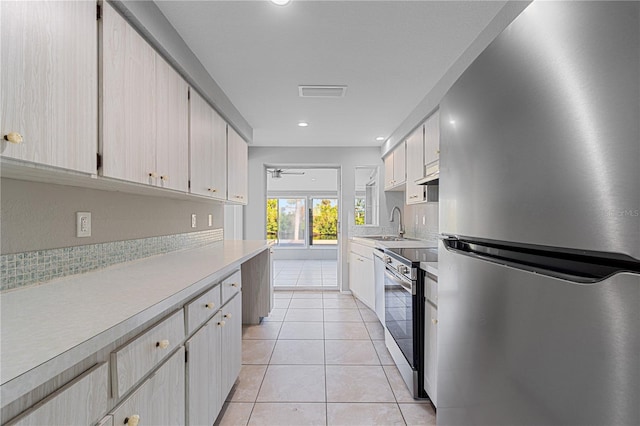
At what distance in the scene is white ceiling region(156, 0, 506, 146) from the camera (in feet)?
5.33

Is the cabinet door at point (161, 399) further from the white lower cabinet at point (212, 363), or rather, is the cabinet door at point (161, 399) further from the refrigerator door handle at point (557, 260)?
the refrigerator door handle at point (557, 260)

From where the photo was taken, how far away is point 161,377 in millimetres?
1047

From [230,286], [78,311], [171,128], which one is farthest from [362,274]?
[78,311]

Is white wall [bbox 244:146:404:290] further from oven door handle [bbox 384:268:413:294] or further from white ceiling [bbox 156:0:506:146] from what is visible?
oven door handle [bbox 384:268:413:294]

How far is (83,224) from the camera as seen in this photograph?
144 cm

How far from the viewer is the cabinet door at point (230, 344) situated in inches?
68.0

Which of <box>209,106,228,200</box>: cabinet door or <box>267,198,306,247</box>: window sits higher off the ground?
<box>209,106,228,200</box>: cabinet door

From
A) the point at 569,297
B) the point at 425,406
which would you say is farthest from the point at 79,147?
the point at 425,406

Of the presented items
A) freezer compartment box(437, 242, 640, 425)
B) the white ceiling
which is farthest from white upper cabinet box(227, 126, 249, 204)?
freezer compartment box(437, 242, 640, 425)

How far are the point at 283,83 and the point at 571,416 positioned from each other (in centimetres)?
259

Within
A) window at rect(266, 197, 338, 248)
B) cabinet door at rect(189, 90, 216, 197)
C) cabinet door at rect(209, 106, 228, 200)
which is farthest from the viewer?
window at rect(266, 197, 338, 248)

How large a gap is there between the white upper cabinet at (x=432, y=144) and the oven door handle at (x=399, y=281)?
3.15 feet

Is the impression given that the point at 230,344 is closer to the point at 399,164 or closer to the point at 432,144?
the point at 432,144

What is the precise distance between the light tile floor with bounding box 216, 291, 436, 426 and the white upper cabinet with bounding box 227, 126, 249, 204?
1.44 m
